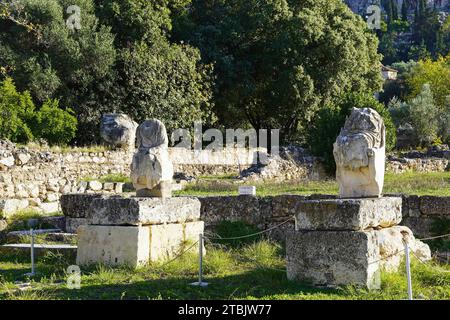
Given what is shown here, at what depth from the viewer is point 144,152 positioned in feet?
38.0

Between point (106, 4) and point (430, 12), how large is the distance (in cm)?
8663

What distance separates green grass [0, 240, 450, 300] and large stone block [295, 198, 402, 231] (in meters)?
0.72

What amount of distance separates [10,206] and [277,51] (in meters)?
24.9

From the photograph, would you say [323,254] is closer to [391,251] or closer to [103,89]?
[391,251]

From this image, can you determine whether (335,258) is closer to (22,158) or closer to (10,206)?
(10,206)

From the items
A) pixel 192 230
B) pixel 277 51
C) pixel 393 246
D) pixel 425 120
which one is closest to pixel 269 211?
pixel 192 230

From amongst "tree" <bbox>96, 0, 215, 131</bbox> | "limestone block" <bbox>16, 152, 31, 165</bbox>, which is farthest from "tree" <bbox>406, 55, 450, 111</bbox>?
"limestone block" <bbox>16, 152, 31, 165</bbox>

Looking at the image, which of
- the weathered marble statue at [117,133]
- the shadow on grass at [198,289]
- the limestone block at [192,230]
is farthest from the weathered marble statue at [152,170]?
the weathered marble statue at [117,133]

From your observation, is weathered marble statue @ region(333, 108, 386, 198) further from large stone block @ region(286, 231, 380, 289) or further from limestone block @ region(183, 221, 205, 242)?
limestone block @ region(183, 221, 205, 242)

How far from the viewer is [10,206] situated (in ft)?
47.4

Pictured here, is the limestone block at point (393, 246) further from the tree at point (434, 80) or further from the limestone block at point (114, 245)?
the tree at point (434, 80)

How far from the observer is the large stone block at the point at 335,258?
8.29 metres

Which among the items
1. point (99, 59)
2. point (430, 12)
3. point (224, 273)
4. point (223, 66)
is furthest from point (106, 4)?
point (430, 12)

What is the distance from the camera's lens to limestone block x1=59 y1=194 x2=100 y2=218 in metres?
13.4
